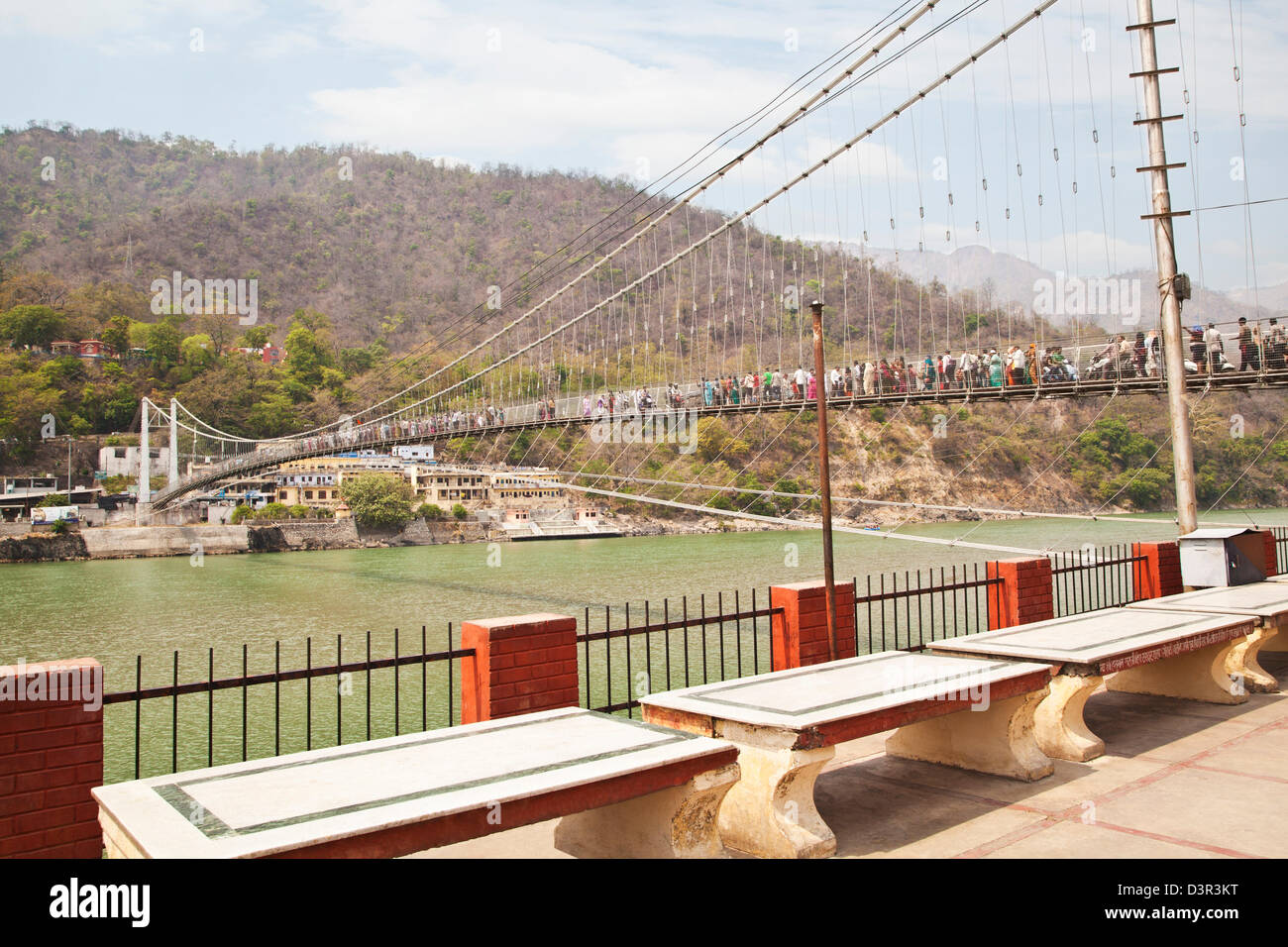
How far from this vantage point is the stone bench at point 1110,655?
5.27 m

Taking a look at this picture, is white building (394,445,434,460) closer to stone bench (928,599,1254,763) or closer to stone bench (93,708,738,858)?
stone bench (928,599,1254,763)

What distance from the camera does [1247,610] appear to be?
685 centimetres

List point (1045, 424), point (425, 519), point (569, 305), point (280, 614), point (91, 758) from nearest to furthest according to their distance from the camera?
point (91, 758)
point (280, 614)
point (1045, 424)
point (425, 519)
point (569, 305)

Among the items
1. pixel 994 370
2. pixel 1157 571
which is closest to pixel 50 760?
pixel 1157 571

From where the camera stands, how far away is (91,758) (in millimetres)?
3576

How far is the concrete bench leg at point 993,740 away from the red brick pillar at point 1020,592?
257cm

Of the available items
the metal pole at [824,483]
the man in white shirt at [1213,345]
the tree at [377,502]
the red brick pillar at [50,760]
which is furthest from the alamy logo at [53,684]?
the tree at [377,502]

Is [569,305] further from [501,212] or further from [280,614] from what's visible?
[280,614]

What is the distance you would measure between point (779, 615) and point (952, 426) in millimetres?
55443

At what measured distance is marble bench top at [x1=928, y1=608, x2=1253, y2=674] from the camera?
533cm

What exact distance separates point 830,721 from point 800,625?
228 centimetres

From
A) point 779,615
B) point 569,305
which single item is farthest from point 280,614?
point 569,305

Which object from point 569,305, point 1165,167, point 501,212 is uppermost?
point 501,212

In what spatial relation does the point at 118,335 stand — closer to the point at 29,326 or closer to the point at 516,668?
the point at 29,326
